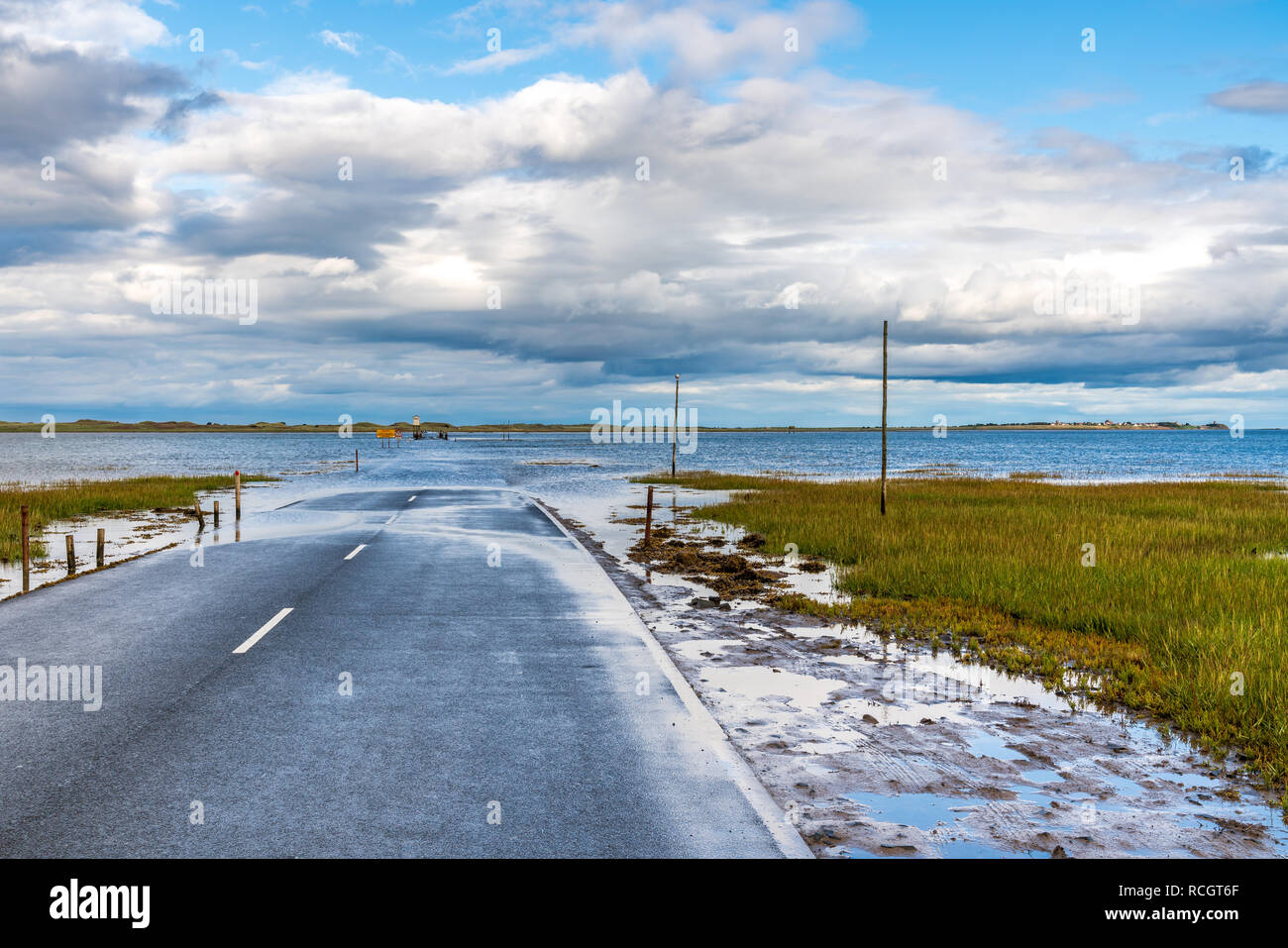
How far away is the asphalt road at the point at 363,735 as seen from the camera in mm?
4480

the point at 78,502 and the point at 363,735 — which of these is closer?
the point at 363,735

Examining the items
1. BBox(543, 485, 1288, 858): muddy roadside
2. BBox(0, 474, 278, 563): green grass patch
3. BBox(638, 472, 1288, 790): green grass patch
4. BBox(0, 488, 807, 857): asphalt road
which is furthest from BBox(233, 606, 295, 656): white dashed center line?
BBox(0, 474, 278, 563): green grass patch

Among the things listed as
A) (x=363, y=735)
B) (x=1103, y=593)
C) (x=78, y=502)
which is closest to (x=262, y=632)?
(x=363, y=735)

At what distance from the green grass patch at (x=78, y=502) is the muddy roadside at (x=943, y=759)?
17068 mm

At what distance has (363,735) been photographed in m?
6.10

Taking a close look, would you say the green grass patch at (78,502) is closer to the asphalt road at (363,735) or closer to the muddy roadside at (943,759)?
the asphalt road at (363,735)

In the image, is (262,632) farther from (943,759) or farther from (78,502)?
(78,502)

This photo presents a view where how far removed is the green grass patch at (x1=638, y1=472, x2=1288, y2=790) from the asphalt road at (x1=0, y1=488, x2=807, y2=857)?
4013 mm

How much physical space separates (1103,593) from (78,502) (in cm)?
3128

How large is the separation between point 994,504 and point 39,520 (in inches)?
1201

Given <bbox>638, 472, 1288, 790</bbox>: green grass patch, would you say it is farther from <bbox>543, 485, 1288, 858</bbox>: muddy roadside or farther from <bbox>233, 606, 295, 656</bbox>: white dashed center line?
<bbox>233, 606, 295, 656</bbox>: white dashed center line

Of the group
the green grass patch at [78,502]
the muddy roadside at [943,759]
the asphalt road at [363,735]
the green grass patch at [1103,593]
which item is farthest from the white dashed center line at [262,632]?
the green grass patch at [78,502]
